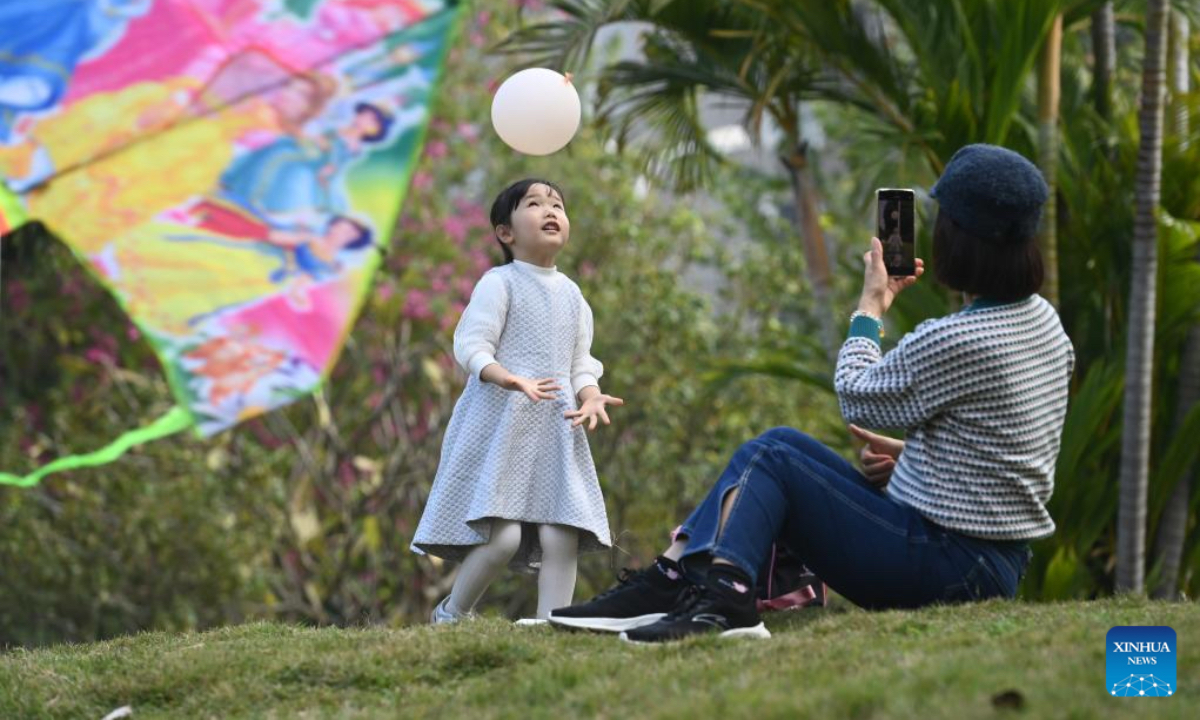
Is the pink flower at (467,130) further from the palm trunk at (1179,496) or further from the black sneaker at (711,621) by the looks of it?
the black sneaker at (711,621)

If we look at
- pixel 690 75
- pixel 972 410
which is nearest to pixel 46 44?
pixel 690 75

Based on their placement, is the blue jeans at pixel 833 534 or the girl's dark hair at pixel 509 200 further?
the girl's dark hair at pixel 509 200

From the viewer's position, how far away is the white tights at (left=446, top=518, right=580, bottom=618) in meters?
5.00

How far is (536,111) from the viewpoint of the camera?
17.2 ft

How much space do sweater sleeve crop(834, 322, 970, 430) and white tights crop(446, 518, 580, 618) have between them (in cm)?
106

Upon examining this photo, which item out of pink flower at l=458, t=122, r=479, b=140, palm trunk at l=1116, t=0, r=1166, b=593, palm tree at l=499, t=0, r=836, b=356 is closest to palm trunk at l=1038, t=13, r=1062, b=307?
palm trunk at l=1116, t=0, r=1166, b=593

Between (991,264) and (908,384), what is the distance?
347mm

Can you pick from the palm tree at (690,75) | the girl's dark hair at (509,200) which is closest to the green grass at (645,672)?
the girl's dark hair at (509,200)

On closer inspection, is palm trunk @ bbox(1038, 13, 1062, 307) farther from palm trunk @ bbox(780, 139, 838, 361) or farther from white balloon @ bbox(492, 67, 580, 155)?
white balloon @ bbox(492, 67, 580, 155)

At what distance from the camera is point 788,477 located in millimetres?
4234

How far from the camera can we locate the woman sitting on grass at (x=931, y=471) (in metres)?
4.19

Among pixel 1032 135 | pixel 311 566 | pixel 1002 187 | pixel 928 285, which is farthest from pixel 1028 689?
pixel 311 566

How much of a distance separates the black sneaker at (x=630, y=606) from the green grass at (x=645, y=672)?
43mm

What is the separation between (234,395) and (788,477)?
13.8 feet
